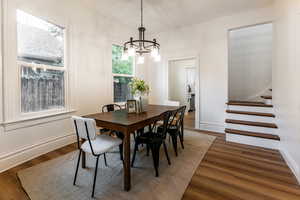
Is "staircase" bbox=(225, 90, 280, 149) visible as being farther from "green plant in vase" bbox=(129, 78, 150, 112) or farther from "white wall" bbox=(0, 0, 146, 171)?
"white wall" bbox=(0, 0, 146, 171)

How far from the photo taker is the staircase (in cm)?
288

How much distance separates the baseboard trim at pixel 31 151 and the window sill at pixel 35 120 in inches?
14.4

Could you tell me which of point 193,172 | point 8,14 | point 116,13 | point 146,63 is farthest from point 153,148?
point 146,63

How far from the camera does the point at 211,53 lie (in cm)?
392

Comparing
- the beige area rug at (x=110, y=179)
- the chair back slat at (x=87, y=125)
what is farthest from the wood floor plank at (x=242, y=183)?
the chair back slat at (x=87, y=125)

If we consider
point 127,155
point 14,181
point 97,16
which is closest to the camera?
point 127,155

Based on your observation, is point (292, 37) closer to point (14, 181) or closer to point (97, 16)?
point (97, 16)

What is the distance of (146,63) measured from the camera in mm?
5145

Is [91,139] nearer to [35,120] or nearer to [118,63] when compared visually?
[35,120]

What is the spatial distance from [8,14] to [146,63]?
3.58 meters

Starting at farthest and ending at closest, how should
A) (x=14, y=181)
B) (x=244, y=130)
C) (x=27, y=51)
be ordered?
1. (x=244, y=130)
2. (x=27, y=51)
3. (x=14, y=181)

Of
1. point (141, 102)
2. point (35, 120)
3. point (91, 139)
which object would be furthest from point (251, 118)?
point (35, 120)

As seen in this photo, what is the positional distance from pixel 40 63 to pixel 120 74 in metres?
2.00

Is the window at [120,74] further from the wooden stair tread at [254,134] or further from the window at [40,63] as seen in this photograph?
the wooden stair tread at [254,134]
